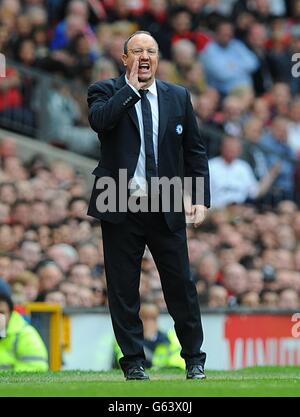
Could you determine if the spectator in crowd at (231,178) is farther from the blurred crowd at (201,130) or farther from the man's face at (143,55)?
the man's face at (143,55)

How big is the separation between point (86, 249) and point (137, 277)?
20.8 feet

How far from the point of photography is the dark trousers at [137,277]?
29.3 feet

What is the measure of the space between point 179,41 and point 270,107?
1682 mm

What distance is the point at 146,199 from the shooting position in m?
8.87

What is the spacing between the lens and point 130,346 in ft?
29.3

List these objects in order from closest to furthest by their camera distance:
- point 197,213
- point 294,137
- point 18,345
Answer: point 197,213 < point 18,345 < point 294,137

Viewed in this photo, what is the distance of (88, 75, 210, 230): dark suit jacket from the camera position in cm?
881

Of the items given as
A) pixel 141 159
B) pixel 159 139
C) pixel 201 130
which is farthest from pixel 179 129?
pixel 201 130

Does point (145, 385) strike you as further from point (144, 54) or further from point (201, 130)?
point (201, 130)

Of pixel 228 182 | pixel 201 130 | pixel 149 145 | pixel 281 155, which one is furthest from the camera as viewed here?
pixel 281 155

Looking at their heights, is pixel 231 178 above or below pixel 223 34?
below

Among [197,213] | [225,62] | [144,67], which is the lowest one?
[197,213]

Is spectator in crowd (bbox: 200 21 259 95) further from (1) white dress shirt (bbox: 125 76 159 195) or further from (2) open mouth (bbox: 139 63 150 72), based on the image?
(2) open mouth (bbox: 139 63 150 72)
